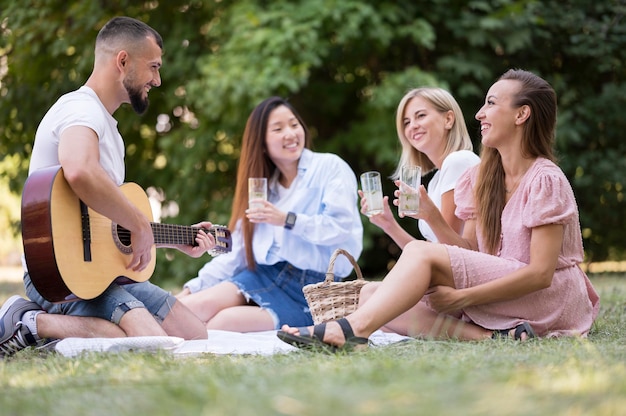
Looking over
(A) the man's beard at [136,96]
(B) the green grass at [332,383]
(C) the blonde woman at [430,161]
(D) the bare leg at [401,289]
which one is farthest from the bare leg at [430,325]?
(A) the man's beard at [136,96]

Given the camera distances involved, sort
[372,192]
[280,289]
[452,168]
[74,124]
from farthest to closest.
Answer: [280,289], [452,168], [372,192], [74,124]

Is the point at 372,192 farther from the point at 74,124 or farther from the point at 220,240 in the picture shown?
the point at 74,124

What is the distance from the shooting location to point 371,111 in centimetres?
912

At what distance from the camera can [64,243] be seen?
3.23m

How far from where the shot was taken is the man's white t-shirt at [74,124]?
336 cm

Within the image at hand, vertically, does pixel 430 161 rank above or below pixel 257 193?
above

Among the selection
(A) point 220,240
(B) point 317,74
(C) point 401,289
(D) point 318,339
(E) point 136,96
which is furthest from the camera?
(B) point 317,74

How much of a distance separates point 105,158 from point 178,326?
0.92m

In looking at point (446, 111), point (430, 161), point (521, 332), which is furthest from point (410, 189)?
point (430, 161)

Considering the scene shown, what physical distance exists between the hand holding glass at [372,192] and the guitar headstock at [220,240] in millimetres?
1027

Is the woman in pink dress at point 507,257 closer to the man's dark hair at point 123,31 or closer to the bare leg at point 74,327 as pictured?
the bare leg at point 74,327

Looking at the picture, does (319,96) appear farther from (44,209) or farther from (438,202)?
(44,209)

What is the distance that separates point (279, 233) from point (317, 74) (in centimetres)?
597

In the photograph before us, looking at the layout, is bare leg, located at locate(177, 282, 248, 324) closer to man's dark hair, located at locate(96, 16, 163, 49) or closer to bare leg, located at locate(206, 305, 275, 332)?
bare leg, located at locate(206, 305, 275, 332)
